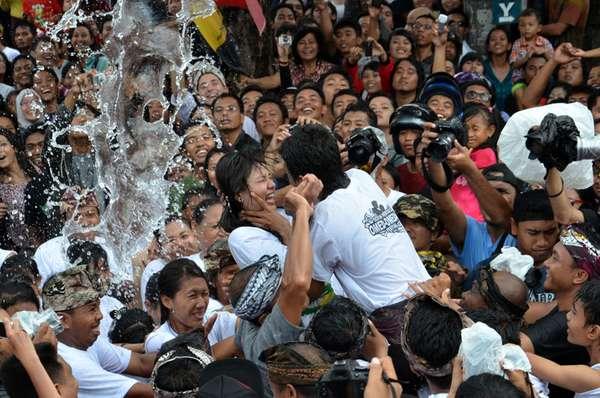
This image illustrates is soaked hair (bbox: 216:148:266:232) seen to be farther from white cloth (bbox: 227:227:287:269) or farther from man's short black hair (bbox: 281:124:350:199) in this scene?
man's short black hair (bbox: 281:124:350:199)

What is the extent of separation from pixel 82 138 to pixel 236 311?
16.8 ft

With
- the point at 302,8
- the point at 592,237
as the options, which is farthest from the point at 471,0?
the point at 592,237

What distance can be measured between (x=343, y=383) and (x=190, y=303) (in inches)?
71.6

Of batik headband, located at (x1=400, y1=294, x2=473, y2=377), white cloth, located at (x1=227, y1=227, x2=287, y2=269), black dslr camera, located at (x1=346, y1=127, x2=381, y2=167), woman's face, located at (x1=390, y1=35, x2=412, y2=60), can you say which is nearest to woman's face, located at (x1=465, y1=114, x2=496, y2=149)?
black dslr camera, located at (x1=346, y1=127, x2=381, y2=167)

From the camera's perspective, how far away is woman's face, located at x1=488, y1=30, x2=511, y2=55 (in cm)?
1057

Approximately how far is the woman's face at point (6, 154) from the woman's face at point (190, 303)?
4157mm

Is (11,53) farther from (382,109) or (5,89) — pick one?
(382,109)

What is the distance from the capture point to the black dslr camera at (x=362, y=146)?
5910mm

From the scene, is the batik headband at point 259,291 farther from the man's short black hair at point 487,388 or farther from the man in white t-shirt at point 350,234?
the man's short black hair at point 487,388

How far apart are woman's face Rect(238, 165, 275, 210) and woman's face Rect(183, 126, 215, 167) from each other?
349cm

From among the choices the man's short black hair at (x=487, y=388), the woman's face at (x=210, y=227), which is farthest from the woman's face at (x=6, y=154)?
the man's short black hair at (x=487, y=388)

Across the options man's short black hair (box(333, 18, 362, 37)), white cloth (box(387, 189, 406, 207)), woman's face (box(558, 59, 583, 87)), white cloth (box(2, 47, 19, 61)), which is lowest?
woman's face (box(558, 59, 583, 87))

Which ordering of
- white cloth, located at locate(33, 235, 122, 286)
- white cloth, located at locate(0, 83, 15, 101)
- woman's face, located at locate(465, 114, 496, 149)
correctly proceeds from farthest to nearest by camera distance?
white cloth, located at locate(0, 83, 15, 101) → woman's face, located at locate(465, 114, 496, 149) → white cloth, located at locate(33, 235, 122, 286)

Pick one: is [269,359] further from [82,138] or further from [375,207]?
[82,138]
